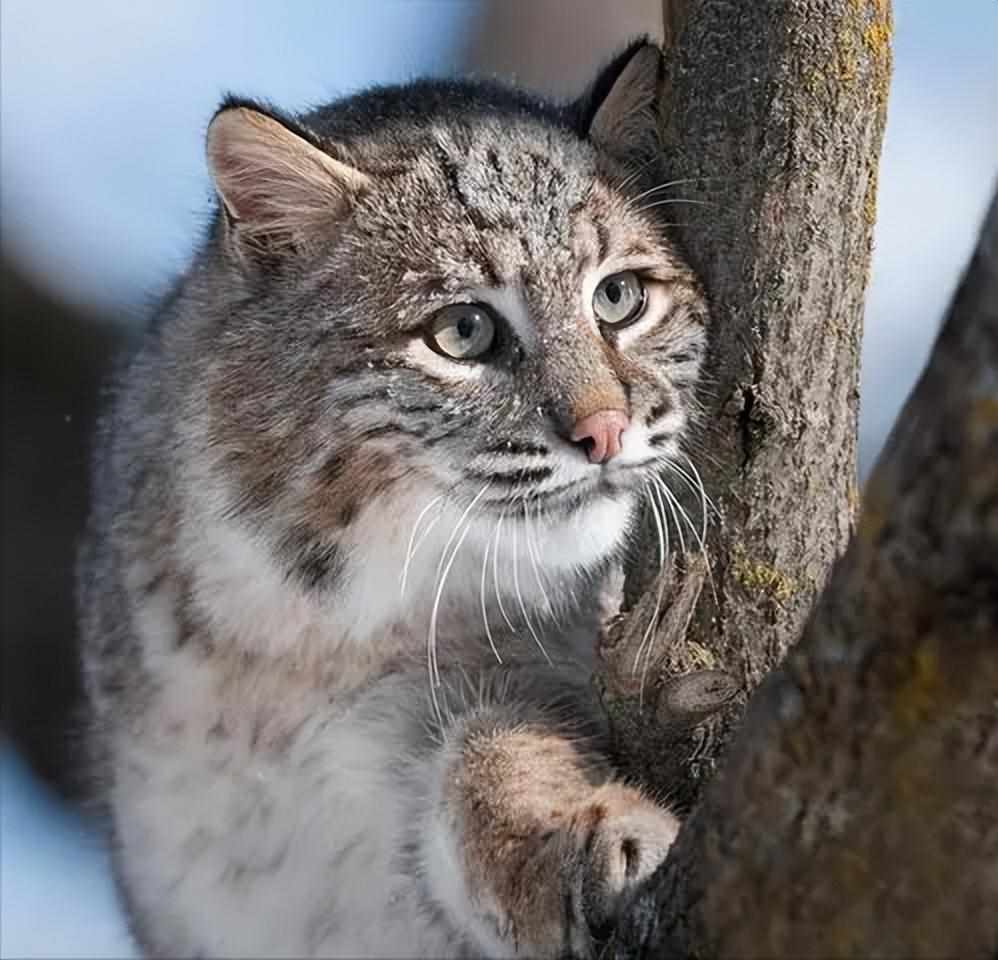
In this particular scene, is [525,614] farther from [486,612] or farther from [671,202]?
[671,202]

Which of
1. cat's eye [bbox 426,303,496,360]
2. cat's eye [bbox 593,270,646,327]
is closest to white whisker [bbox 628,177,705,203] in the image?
cat's eye [bbox 593,270,646,327]

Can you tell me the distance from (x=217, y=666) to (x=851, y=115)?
4.16 feet

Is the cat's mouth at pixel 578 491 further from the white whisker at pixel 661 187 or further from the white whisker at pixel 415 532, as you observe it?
the white whisker at pixel 661 187

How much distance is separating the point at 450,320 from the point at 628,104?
48 cm

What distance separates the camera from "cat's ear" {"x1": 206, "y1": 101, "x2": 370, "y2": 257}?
2400 millimetres

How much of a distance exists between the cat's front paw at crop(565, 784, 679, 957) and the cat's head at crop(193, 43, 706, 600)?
41 cm

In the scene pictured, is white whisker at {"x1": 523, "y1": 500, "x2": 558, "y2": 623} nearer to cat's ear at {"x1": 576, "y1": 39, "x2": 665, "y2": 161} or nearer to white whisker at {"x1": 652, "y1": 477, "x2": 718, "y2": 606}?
white whisker at {"x1": 652, "y1": 477, "x2": 718, "y2": 606}

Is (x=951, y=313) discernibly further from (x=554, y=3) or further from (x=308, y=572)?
(x=554, y=3)

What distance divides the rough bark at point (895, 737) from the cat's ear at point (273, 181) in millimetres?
1208

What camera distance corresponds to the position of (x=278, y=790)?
263cm

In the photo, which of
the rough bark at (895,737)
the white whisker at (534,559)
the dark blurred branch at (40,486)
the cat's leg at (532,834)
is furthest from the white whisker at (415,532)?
the dark blurred branch at (40,486)

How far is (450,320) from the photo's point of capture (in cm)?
233

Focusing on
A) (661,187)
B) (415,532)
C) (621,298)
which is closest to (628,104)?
(661,187)

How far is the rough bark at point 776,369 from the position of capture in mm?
2234
